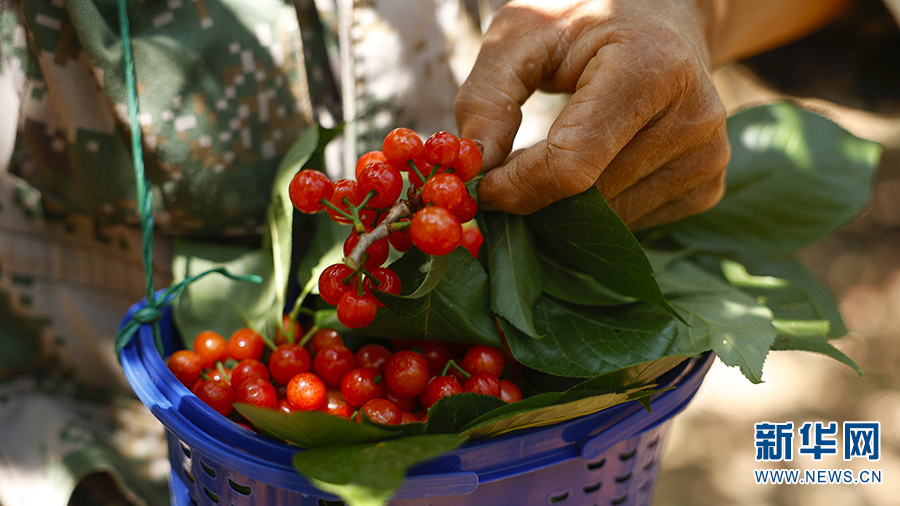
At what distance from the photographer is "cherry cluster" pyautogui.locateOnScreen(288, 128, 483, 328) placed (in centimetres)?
46

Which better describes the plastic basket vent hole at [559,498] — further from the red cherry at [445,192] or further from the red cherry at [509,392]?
the red cherry at [445,192]

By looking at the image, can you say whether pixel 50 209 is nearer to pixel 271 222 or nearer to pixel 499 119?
pixel 271 222

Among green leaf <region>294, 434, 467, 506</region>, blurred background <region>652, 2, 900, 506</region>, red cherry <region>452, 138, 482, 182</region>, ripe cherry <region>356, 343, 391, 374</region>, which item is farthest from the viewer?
blurred background <region>652, 2, 900, 506</region>

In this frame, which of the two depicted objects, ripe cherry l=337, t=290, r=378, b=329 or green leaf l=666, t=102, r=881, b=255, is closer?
ripe cherry l=337, t=290, r=378, b=329

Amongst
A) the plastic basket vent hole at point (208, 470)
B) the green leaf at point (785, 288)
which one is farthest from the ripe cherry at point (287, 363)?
the green leaf at point (785, 288)

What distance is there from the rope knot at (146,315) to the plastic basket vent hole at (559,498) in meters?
0.42

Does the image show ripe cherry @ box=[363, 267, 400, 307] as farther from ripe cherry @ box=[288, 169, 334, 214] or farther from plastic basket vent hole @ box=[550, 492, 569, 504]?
plastic basket vent hole @ box=[550, 492, 569, 504]

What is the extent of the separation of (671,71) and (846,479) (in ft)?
4.00

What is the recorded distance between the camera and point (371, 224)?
1.68 ft

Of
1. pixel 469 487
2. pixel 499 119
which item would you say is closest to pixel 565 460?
pixel 469 487

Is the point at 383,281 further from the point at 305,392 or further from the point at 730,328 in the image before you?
the point at 730,328

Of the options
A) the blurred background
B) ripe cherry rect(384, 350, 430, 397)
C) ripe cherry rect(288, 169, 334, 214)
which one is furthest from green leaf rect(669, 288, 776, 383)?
the blurred background

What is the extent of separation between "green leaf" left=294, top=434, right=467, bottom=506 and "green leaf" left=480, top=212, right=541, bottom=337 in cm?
15

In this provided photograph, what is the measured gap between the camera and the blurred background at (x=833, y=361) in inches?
40.6
